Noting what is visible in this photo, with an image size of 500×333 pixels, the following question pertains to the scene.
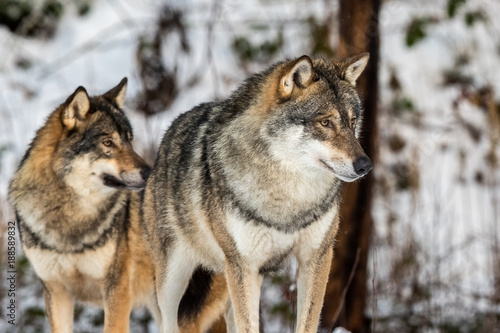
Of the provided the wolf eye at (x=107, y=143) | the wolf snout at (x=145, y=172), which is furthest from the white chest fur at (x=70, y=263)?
the wolf eye at (x=107, y=143)

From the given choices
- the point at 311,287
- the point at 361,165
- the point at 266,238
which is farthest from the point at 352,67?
the point at 311,287

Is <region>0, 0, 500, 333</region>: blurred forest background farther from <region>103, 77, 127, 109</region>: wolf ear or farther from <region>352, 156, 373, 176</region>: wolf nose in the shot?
<region>352, 156, 373, 176</region>: wolf nose

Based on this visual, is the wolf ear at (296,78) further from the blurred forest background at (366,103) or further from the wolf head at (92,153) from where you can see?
the blurred forest background at (366,103)

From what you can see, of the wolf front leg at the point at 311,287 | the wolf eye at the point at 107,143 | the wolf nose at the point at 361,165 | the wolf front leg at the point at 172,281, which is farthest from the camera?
the wolf eye at the point at 107,143

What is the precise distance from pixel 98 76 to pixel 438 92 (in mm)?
5765

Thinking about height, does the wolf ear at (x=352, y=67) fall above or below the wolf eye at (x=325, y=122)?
above

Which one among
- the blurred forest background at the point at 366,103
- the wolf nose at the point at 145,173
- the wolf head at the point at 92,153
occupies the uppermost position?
the wolf head at the point at 92,153

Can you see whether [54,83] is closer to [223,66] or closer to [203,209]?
[223,66]

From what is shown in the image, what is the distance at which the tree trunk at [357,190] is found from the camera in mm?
6609

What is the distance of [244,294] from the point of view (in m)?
3.89

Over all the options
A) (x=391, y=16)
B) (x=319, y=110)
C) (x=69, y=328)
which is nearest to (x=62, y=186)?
(x=69, y=328)

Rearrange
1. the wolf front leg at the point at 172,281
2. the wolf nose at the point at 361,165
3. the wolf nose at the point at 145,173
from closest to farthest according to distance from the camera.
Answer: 1. the wolf nose at the point at 361,165
2. the wolf front leg at the point at 172,281
3. the wolf nose at the point at 145,173

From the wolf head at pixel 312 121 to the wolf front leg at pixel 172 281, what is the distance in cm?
109

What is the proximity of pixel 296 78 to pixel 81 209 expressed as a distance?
1.96 metres
